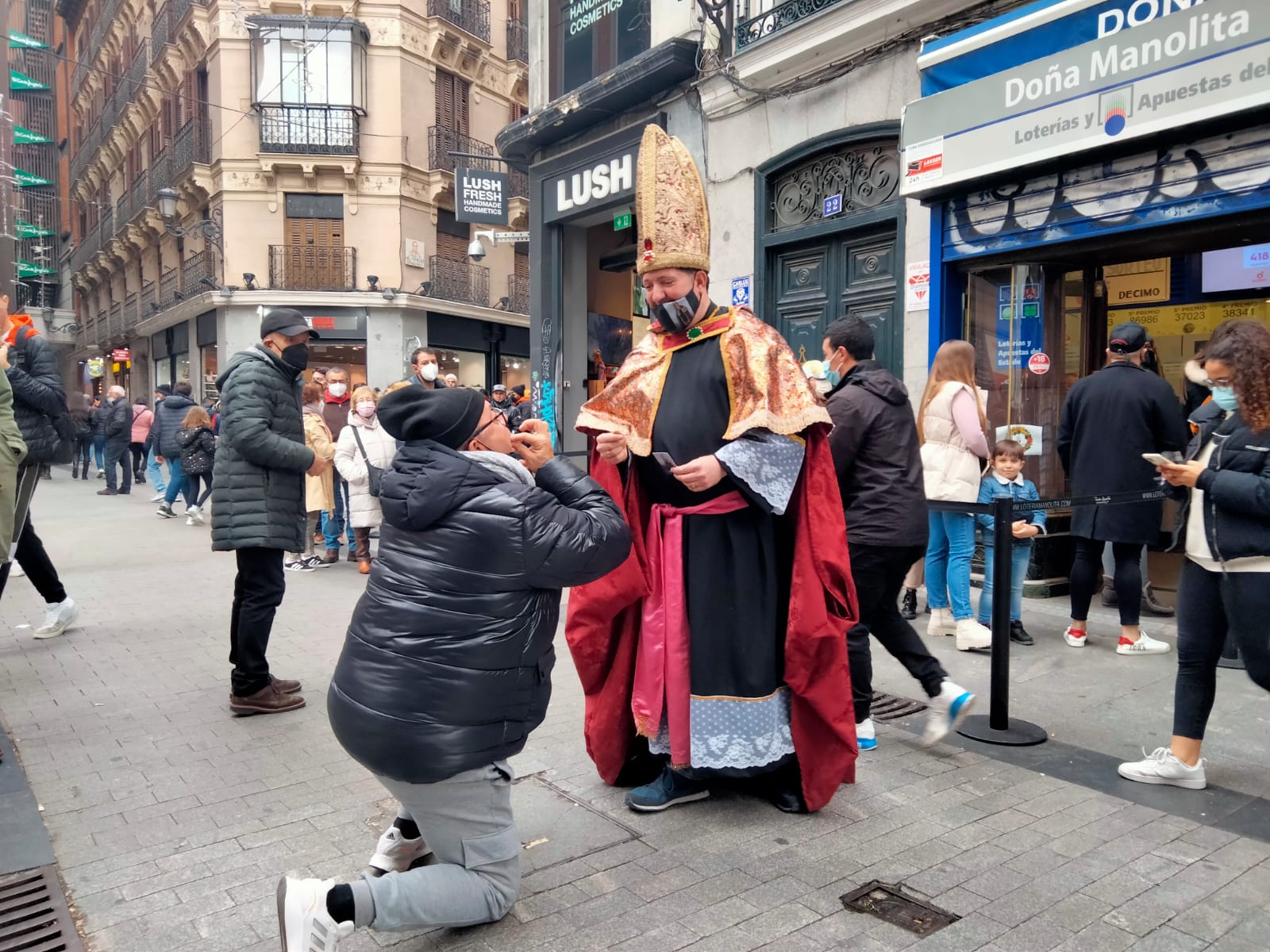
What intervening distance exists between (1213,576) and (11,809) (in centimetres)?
441

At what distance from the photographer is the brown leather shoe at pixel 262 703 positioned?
179 inches

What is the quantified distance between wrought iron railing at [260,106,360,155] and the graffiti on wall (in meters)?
21.3

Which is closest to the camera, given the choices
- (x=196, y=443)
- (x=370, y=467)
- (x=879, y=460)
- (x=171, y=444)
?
(x=879, y=460)

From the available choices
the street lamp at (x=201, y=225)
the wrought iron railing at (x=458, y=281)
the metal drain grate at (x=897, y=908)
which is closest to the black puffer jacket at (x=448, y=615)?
the metal drain grate at (x=897, y=908)

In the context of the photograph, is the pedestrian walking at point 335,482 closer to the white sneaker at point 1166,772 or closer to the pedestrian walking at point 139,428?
the white sneaker at point 1166,772

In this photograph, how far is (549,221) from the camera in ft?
41.1

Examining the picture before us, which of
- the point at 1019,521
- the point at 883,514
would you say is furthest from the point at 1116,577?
the point at 883,514

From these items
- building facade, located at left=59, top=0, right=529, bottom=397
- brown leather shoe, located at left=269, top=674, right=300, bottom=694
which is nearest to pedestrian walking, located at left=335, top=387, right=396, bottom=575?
brown leather shoe, located at left=269, top=674, right=300, bottom=694

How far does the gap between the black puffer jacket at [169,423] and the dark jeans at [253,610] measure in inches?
367

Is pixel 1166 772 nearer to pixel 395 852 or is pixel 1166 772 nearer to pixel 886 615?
pixel 886 615

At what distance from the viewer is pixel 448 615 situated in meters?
2.33

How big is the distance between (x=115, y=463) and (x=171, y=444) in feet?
15.4

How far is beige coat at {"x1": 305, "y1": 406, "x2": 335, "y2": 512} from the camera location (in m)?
8.53

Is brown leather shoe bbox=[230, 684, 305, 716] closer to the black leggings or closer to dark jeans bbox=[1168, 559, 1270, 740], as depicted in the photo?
dark jeans bbox=[1168, 559, 1270, 740]
